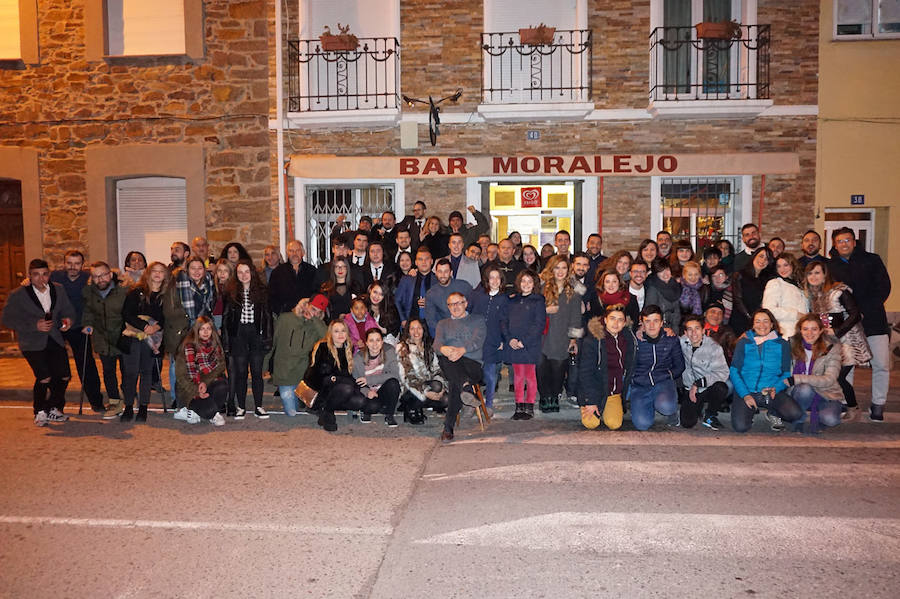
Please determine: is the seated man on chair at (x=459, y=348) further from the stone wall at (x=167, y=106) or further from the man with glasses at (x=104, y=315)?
the stone wall at (x=167, y=106)

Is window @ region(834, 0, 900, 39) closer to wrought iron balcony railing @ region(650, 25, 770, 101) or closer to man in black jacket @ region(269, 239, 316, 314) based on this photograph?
wrought iron balcony railing @ region(650, 25, 770, 101)

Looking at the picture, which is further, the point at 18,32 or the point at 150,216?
the point at 150,216

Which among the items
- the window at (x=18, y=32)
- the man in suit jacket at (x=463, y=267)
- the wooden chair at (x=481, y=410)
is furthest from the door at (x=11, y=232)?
the wooden chair at (x=481, y=410)

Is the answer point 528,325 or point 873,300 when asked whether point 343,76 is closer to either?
point 528,325

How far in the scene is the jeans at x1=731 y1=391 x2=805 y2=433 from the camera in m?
7.09

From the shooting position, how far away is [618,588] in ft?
12.4

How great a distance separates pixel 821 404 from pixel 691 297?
192cm

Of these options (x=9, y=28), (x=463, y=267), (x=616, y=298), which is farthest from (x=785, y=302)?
(x=9, y=28)

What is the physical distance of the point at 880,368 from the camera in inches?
306

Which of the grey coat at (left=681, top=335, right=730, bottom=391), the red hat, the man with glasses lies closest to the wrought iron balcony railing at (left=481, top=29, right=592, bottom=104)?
the red hat

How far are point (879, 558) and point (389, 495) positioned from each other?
3.27 metres

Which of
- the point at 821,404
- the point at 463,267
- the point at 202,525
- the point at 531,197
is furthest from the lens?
the point at 531,197

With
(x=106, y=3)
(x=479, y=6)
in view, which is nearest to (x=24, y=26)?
(x=106, y=3)

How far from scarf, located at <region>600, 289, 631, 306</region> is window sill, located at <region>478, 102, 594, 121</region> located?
16.1ft
